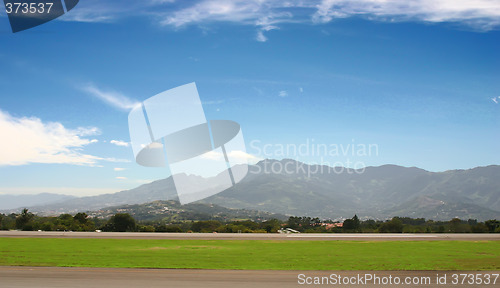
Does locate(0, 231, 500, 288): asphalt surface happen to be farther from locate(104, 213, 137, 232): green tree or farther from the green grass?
locate(104, 213, 137, 232): green tree

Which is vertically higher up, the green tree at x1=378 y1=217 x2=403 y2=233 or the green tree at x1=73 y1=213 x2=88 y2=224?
the green tree at x1=73 y1=213 x2=88 y2=224

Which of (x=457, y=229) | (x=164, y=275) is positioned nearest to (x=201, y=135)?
(x=164, y=275)

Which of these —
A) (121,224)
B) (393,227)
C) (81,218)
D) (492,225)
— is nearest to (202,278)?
(121,224)

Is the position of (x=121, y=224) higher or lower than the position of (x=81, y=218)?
lower

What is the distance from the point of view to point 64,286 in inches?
534

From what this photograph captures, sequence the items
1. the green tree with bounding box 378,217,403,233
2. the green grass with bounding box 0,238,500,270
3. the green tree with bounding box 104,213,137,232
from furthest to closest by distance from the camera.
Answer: the green tree with bounding box 378,217,403,233 → the green tree with bounding box 104,213,137,232 → the green grass with bounding box 0,238,500,270

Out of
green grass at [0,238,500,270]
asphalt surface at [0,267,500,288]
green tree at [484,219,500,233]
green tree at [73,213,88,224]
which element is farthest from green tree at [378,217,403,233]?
green tree at [73,213,88,224]

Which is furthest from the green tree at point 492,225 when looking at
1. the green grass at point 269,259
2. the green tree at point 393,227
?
the green grass at point 269,259

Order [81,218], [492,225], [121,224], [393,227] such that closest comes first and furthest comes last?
[121,224]
[492,225]
[393,227]
[81,218]

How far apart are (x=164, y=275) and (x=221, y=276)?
8.10ft

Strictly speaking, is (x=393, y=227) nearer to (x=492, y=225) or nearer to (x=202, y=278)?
(x=492, y=225)

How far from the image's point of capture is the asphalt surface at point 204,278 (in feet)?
46.1

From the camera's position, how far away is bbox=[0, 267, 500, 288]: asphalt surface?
14.1 m

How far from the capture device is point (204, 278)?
1520 centimetres
